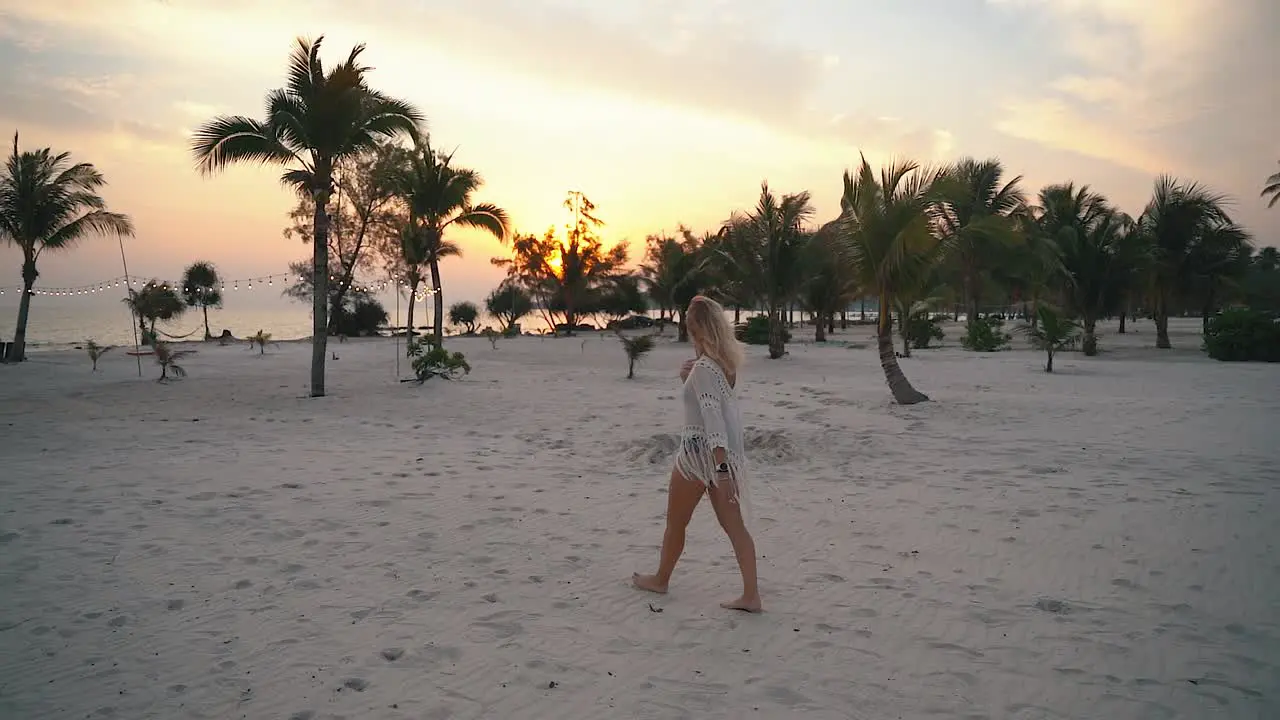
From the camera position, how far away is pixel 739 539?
3771 mm

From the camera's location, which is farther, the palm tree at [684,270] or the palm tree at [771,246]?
the palm tree at [684,270]

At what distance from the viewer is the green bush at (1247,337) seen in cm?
1862

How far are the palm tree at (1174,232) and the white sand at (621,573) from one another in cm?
1885

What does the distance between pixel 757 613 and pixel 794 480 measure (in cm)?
333

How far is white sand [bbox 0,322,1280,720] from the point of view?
3084 millimetres

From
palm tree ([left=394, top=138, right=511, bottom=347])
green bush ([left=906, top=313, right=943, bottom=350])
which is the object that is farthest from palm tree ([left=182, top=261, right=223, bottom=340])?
green bush ([left=906, top=313, right=943, bottom=350])

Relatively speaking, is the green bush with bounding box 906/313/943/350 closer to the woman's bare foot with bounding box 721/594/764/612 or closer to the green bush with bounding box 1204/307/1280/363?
the green bush with bounding box 1204/307/1280/363

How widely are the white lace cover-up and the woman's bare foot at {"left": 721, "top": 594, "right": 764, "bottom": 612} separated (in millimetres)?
529

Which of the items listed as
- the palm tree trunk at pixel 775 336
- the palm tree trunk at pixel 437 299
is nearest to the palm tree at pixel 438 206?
the palm tree trunk at pixel 437 299

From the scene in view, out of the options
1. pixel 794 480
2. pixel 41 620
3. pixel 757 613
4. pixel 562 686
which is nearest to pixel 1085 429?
pixel 794 480

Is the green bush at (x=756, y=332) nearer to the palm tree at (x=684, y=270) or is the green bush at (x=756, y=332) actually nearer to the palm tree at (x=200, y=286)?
the palm tree at (x=684, y=270)

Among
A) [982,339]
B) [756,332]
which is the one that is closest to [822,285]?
[756,332]

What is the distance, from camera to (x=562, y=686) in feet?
10.3

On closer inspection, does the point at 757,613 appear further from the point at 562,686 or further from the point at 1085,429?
the point at 1085,429
